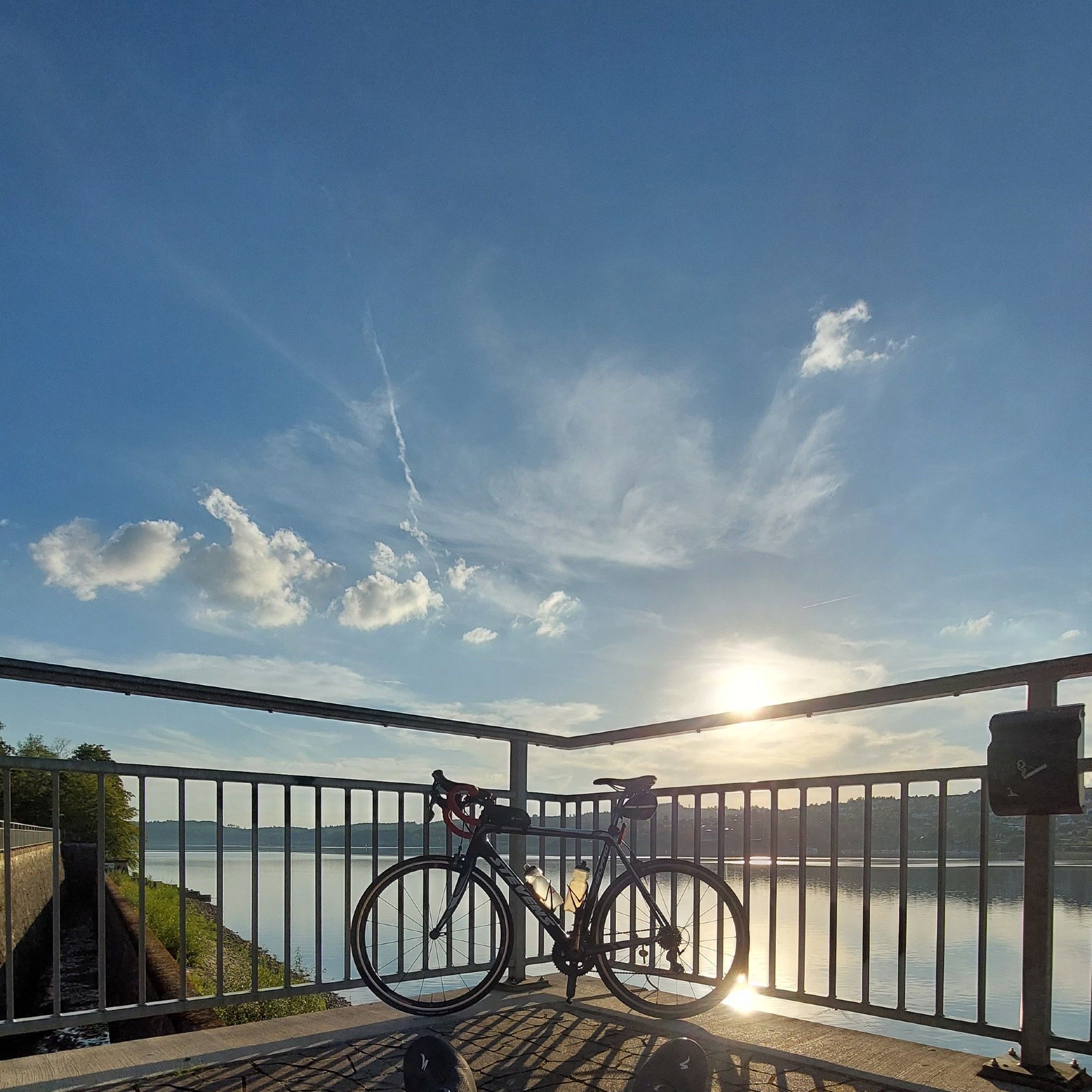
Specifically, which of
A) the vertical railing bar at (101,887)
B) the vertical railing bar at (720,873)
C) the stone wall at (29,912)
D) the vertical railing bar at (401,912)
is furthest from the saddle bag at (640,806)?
the stone wall at (29,912)

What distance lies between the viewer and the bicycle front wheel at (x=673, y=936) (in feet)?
11.1

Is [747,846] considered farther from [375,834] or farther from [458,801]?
[375,834]

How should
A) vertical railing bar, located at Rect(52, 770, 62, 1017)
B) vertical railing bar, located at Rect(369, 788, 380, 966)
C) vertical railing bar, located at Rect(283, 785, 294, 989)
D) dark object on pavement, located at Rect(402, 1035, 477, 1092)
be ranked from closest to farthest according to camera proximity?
dark object on pavement, located at Rect(402, 1035, 477, 1092), vertical railing bar, located at Rect(52, 770, 62, 1017), vertical railing bar, located at Rect(283, 785, 294, 989), vertical railing bar, located at Rect(369, 788, 380, 966)

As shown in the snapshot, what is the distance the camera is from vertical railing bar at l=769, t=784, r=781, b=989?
3.34 metres

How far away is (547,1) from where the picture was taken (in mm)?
8391

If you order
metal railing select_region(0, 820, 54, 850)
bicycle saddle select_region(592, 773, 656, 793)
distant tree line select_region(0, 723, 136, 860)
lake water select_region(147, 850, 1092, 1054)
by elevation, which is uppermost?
bicycle saddle select_region(592, 773, 656, 793)

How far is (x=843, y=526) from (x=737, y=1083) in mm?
10676

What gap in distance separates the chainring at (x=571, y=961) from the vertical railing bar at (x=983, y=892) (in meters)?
1.34

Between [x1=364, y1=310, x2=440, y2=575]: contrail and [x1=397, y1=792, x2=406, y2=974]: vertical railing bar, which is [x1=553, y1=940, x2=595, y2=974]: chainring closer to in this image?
[x1=397, y1=792, x2=406, y2=974]: vertical railing bar

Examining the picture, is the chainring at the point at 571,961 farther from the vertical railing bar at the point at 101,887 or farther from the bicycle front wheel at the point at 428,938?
the vertical railing bar at the point at 101,887

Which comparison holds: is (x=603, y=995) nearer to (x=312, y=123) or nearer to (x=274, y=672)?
(x=312, y=123)

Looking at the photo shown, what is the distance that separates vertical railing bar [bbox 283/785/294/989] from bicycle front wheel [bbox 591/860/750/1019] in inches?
44.5

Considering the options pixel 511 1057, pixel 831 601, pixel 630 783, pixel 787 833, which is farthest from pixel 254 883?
pixel 831 601

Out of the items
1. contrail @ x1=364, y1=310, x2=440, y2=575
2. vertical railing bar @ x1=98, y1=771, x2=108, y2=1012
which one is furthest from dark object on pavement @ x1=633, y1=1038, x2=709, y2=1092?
contrail @ x1=364, y1=310, x2=440, y2=575
